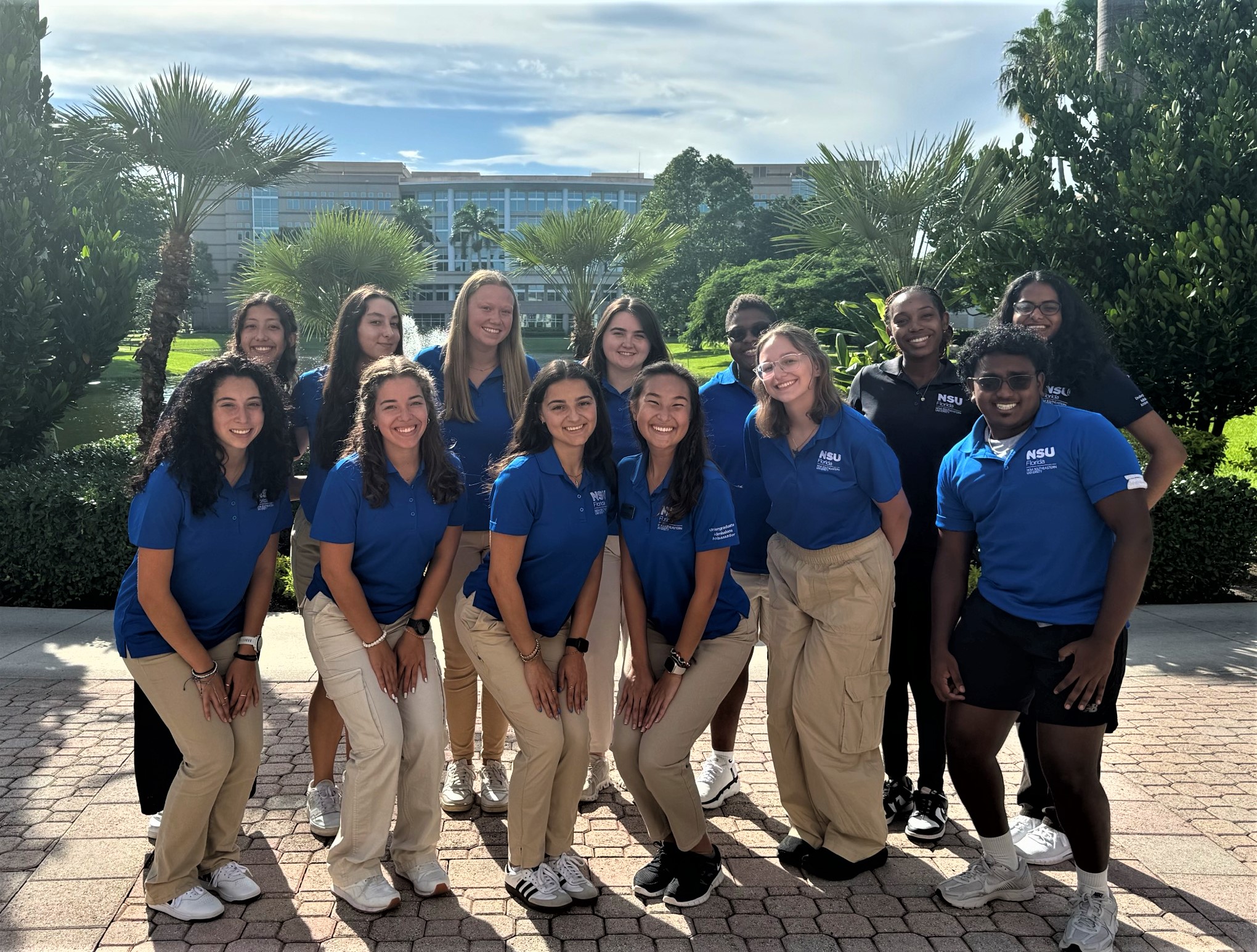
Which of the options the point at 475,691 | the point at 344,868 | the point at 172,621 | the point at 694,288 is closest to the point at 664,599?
the point at 475,691

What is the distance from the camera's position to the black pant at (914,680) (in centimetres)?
411

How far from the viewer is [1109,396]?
393 centimetres

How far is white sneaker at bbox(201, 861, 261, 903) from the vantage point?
137 inches

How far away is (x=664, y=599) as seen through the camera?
12.1 ft

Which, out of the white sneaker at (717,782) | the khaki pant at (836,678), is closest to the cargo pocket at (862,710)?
the khaki pant at (836,678)

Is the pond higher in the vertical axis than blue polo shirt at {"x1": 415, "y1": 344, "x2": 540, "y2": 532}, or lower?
lower

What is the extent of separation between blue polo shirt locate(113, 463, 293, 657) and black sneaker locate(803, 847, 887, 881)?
231 cm

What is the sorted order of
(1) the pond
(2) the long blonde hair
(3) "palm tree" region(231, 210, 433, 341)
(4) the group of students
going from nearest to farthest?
(4) the group of students, (2) the long blonde hair, (1) the pond, (3) "palm tree" region(231, 210, 433, 341)

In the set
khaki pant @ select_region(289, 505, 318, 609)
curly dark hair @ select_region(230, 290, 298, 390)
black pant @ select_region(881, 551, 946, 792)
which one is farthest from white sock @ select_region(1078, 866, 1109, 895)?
curly dark hair @ select_region(230, 290, 298, 390)

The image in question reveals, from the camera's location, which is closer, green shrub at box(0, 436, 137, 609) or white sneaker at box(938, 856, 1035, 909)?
white sneaker at box(938, 856, 1035, 909)

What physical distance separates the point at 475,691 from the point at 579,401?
1525 millimetres

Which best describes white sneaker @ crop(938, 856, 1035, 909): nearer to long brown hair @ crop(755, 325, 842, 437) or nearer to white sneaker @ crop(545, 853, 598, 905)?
white sneaker @ crop(545, 853, 598, 905)

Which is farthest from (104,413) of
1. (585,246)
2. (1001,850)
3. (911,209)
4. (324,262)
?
(1001,850)

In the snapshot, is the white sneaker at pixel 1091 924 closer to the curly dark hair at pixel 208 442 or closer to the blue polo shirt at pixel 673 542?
the blue polo shirt at pixel 673 542
